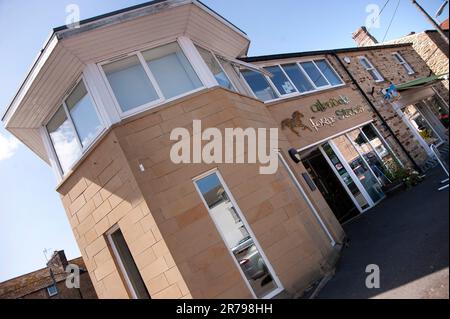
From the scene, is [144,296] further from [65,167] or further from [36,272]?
[36,272]

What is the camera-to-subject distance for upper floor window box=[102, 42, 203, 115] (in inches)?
245

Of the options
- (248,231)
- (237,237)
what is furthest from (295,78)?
(237,237)

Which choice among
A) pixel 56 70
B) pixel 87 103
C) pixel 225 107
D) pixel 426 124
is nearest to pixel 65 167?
pixel 87 103

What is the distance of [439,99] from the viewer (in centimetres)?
1684

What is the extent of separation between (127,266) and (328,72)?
11.2 meters

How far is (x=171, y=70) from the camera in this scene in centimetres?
659

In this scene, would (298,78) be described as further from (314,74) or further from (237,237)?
(237,237)

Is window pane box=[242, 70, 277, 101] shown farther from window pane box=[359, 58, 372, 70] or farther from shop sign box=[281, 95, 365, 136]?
window pane box=[359, 58, 372, 70]

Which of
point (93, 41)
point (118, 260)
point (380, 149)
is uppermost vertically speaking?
point (93, 41)

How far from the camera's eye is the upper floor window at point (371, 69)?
14.5m

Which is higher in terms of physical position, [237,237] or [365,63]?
[365,63]

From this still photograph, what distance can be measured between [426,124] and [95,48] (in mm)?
16751

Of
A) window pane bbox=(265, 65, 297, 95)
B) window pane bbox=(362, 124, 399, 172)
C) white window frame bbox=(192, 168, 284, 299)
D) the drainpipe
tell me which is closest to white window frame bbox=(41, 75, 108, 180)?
white window frame bbox=(192, 168, 284, 299)

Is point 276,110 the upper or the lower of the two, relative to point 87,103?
lower
